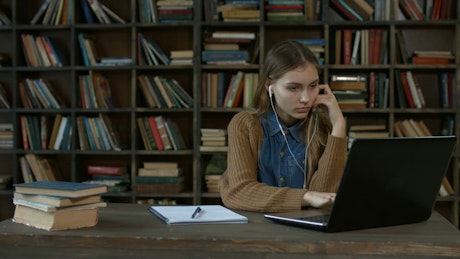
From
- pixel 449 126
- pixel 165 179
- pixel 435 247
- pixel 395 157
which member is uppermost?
pixel 395 157

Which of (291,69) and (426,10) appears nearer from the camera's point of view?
(291,69)

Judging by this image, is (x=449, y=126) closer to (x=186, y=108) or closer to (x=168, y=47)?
(x=186, y=108)

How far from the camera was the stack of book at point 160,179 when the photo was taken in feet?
12.8

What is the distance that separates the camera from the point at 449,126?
12.6 ft

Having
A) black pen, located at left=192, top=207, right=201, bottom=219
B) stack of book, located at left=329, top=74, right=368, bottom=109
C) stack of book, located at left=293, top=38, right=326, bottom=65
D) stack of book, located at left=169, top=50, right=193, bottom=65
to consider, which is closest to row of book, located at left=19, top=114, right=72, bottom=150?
stack of book, located at left=169, top=50, right=193, bottom=65

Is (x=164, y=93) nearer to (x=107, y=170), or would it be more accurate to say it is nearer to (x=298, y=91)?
(x=107, y=170)

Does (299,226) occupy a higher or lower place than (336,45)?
lower

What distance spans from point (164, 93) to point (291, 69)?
2.06 metres

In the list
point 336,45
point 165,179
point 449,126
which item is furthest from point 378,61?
point 165,179

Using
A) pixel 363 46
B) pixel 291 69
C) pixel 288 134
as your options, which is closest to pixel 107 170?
pixel 363 46

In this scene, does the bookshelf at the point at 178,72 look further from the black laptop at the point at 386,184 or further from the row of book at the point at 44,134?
the black laptop at the point at 386,184

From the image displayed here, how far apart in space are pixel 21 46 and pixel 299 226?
130 inches

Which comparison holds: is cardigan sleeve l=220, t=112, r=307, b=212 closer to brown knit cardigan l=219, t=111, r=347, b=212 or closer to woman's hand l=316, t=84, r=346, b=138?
brown knit cardigan l=219, t=111, r=347, b=212

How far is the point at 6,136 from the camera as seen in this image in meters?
4.12
